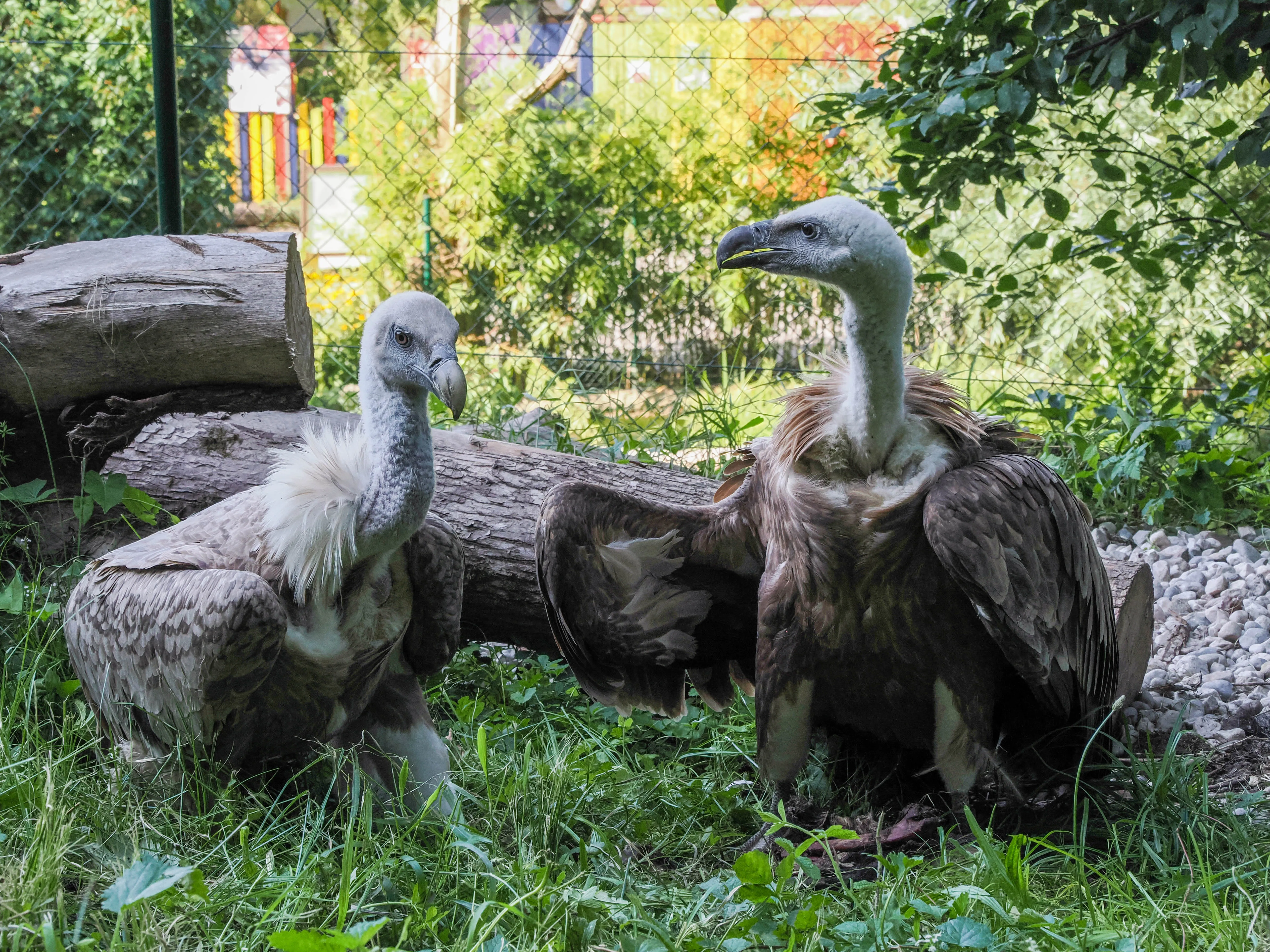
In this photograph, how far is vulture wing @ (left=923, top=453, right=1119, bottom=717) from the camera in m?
2.13

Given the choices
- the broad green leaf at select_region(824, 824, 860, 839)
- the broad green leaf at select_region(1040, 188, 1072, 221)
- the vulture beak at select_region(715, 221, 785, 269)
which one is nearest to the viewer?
the broad green leaf at select_region(824, 824, 860, 839)

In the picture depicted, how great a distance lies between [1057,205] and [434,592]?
194 cm

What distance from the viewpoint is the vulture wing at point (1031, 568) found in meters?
2.13

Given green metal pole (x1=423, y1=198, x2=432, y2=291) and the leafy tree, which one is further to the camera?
green metal pole (x1=423, y1=198, x2=432, y2=291)

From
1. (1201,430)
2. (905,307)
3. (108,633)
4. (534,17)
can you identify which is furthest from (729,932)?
(534,17)

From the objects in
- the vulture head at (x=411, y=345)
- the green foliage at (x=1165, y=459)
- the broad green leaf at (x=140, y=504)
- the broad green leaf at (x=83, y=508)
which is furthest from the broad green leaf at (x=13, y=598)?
the green foliage at (x=1165, y=459)

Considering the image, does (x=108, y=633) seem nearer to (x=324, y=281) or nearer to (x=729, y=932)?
(x=729, y=932)

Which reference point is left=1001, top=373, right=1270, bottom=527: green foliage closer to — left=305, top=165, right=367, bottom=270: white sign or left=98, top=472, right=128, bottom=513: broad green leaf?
left=98, top=472, right=128, bottom=513: broad green leaf

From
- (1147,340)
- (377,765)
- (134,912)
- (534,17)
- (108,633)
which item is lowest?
(377,765)

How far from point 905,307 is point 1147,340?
3.68 meters

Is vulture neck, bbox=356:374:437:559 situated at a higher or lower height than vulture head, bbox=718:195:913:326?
lower

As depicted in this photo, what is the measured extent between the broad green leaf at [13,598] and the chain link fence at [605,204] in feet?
7.61

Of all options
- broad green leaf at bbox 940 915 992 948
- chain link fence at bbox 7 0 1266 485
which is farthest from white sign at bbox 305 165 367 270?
broad green leaf at bbox 940 915 992 948

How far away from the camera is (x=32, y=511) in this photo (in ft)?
10.8
